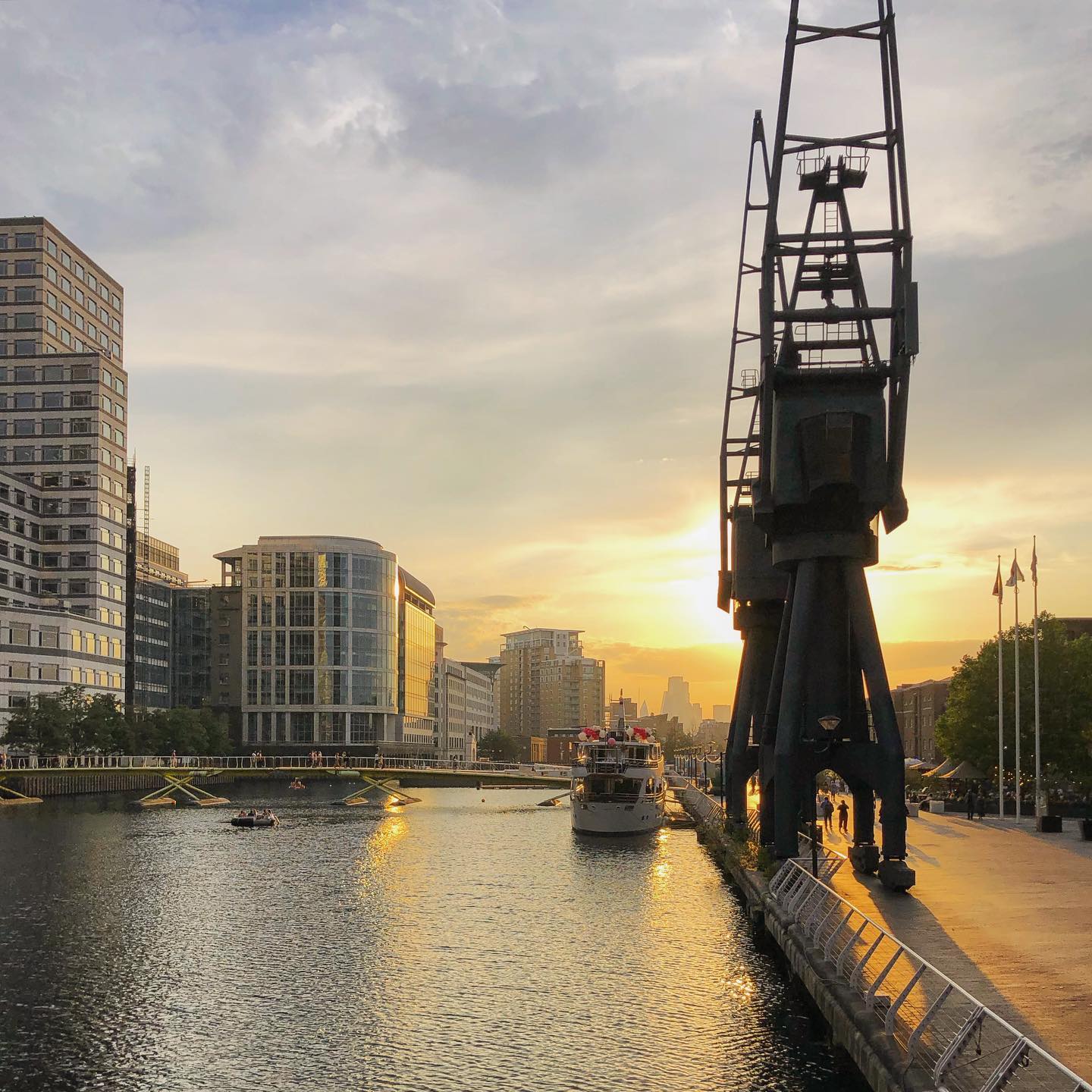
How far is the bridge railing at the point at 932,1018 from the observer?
18.2m

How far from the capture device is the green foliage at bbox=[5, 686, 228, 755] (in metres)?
146

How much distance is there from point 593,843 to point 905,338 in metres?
54.6

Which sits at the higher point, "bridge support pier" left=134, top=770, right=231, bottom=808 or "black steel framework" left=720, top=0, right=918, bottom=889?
"black steel framework" left=720, top=0, right=918, bottom=889

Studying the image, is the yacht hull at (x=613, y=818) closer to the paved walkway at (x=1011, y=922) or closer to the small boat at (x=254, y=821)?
the small boat at (x=254, y=821)

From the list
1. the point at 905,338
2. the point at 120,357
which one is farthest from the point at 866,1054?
the point at 120,357

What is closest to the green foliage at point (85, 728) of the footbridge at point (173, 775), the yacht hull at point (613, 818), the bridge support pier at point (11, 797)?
the footbridge at point (173, 775)

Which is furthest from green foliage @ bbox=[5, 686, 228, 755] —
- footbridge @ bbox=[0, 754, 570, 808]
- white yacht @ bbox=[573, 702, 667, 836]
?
white yacht @ bbox=[573, 702, 667, 836]

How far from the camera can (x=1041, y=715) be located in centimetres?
10238

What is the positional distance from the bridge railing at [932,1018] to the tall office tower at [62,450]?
478 ft

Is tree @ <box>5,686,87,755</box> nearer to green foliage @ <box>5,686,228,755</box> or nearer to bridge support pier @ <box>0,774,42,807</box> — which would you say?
green foliage @ <box>5,686,228,755</box>

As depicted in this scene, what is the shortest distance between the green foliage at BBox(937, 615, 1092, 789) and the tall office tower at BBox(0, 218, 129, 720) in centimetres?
10632

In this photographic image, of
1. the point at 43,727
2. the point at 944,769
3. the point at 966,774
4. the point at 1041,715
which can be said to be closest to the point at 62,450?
the point at 43,727

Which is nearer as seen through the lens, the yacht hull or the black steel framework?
the black steel framework

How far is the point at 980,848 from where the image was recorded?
59.2m
